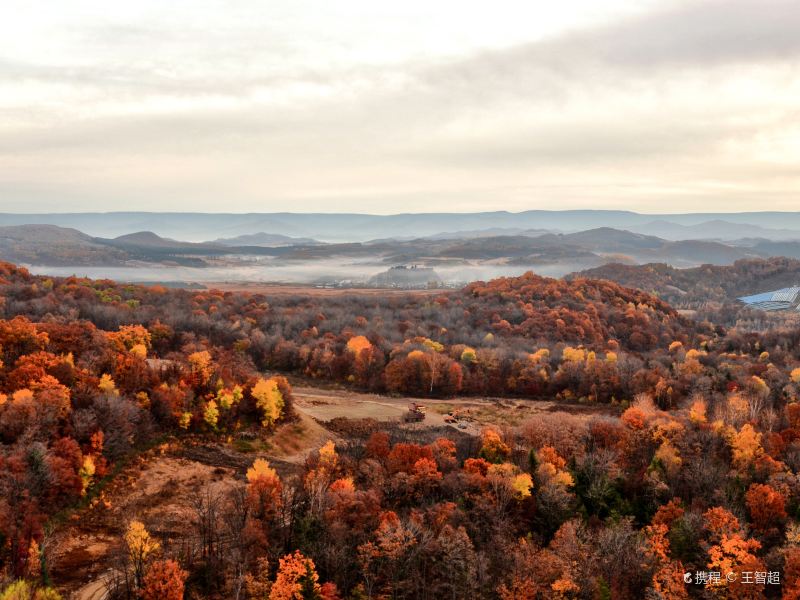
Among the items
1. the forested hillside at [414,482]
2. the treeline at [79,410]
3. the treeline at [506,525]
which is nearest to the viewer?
the treeline at [506,525]

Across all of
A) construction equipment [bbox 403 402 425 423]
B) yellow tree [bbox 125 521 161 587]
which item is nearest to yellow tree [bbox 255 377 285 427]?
construction equipment [bbox 403 402 425 423]

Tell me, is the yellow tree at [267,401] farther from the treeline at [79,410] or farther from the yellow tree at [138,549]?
the yellow tree at [138,549]

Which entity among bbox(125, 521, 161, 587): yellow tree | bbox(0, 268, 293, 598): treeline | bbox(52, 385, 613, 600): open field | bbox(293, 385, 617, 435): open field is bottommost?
bbox(293, 385, 617, 435): open field

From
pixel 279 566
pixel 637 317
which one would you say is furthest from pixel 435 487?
pixel 637 317

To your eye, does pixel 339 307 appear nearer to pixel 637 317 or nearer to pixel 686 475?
pixel 637 317

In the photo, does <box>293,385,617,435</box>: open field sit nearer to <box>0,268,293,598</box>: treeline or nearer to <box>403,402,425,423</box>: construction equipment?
<box>403,402,425,423</box>: construction equipment

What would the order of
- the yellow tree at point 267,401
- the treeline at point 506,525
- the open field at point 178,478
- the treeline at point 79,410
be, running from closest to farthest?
1. the treeline at point 506,525
2. the open field at point 178,478
3. the treeline at point 79,410
4. the yellow tree at point 267,401

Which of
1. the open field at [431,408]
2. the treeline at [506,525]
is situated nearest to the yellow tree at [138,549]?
the treeline at [506,525]

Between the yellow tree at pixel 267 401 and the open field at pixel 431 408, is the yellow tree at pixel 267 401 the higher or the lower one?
the higher one

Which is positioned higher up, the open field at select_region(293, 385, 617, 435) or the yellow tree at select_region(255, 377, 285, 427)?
the yellow tree at select_region(255, 377, 285, 427)
